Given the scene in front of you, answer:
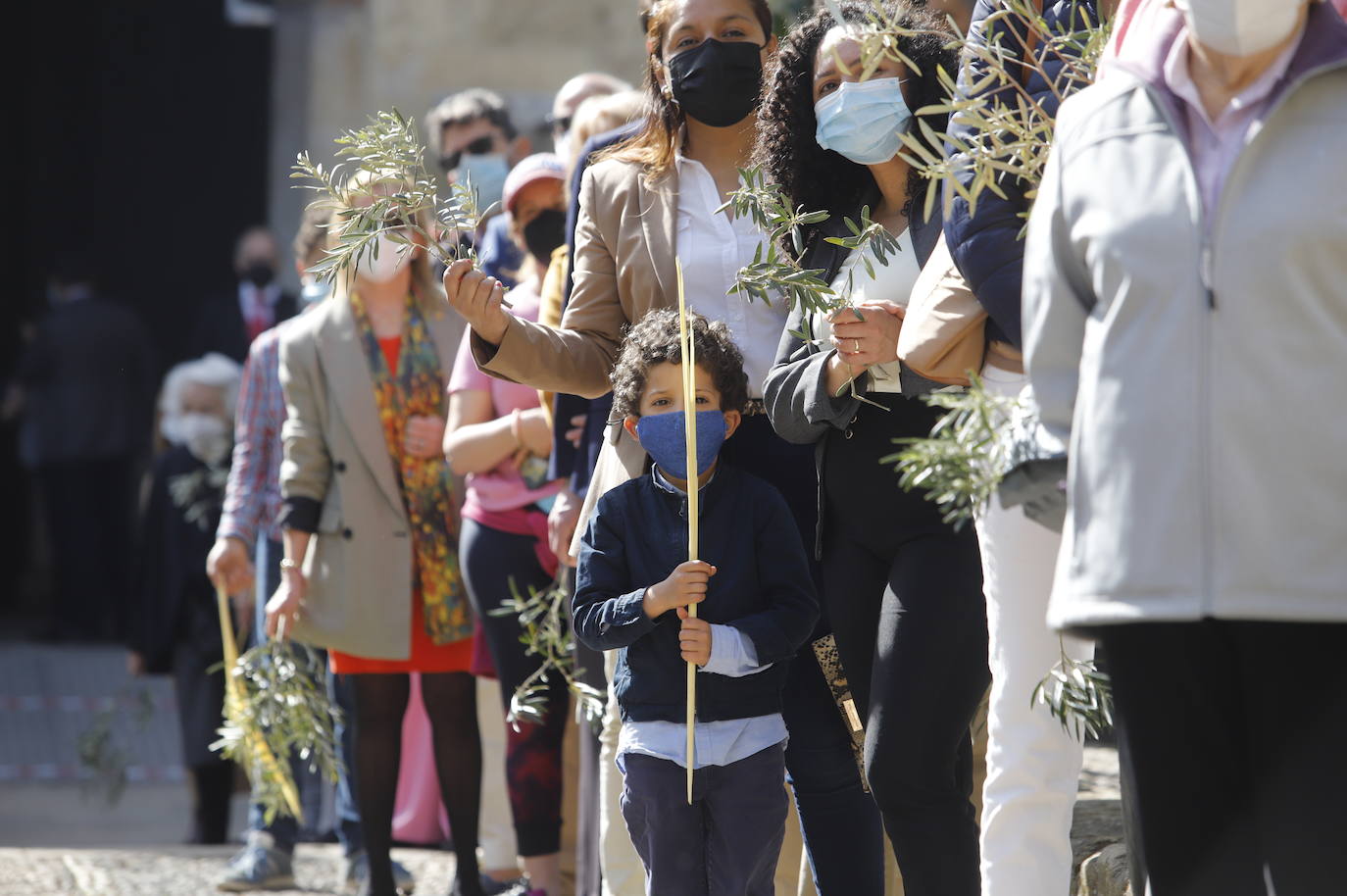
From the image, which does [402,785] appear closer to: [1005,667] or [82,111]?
[1005,667]


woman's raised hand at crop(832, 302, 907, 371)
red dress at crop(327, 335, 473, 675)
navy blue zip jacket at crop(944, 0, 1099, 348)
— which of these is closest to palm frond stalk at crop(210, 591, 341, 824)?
red dress at crop(327, 335, 473, 675)

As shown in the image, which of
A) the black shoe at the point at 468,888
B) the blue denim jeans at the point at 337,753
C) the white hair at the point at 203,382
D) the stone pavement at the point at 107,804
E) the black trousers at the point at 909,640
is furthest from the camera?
the white hair at the point at 203,382

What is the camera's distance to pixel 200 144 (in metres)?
13.5

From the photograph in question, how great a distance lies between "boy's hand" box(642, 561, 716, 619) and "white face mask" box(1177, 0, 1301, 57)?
148cm

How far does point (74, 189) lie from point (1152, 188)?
1251 centimetres

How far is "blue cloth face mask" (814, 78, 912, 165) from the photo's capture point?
364 cm

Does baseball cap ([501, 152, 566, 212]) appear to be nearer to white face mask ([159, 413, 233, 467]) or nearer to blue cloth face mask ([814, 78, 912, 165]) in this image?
blue cloth face mask ([814, 78, 912, 165])

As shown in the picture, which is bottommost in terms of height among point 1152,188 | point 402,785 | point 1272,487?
point 402,785

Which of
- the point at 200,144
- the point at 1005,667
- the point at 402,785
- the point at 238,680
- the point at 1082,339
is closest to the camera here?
the point at 1082,339

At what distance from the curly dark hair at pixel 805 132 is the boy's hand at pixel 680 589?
75cm

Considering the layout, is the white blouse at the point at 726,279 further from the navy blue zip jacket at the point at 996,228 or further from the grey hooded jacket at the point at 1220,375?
the grey hooded jacket at the point at 1220,375

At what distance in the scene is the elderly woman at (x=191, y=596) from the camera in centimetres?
713

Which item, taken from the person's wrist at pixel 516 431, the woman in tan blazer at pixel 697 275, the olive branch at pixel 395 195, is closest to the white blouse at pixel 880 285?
the woman in tan blazer at pixel 697 275

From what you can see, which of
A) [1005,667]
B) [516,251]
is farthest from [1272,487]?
[516,251]
